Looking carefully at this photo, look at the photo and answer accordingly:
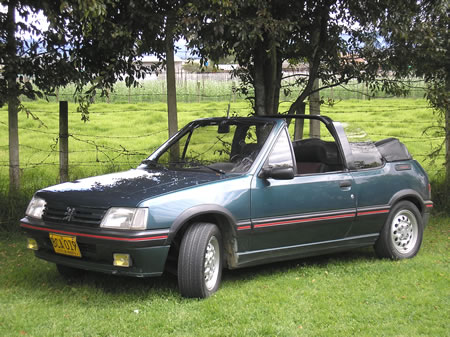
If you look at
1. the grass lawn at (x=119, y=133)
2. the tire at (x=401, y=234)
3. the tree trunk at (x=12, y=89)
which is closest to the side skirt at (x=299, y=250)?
the tire at (x=401, y=234)

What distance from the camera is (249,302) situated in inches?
201

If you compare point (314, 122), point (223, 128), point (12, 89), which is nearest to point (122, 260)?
point (223, 128)

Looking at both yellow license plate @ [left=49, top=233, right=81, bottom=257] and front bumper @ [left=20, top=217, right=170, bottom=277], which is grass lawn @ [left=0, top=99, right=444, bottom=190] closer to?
yellow license plate @ [left=49, top=233, right=81, bottom=257]

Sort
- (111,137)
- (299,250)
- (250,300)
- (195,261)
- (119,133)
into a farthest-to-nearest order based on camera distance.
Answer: (119,133) → (111,137) → (299,250) → (250,300) → (195,261)

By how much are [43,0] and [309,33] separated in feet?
13.7

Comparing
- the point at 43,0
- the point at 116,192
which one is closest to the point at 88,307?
the point at 116,192

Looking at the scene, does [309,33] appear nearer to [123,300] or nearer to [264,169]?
[264,169]

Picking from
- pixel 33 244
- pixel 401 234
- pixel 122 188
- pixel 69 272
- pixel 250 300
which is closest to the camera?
pixel 250 300

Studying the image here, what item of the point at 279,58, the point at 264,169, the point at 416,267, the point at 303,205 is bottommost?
the point at 416,267

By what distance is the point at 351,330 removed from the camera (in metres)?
4.56

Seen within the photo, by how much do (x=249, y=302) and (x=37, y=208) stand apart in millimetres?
2124

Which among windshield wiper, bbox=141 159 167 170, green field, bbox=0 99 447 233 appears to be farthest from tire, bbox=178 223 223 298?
green field, bbox=0 99 447 233

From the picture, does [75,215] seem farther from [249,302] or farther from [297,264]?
[297,264]

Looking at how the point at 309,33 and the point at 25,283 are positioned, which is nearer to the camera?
the point at 25,283
